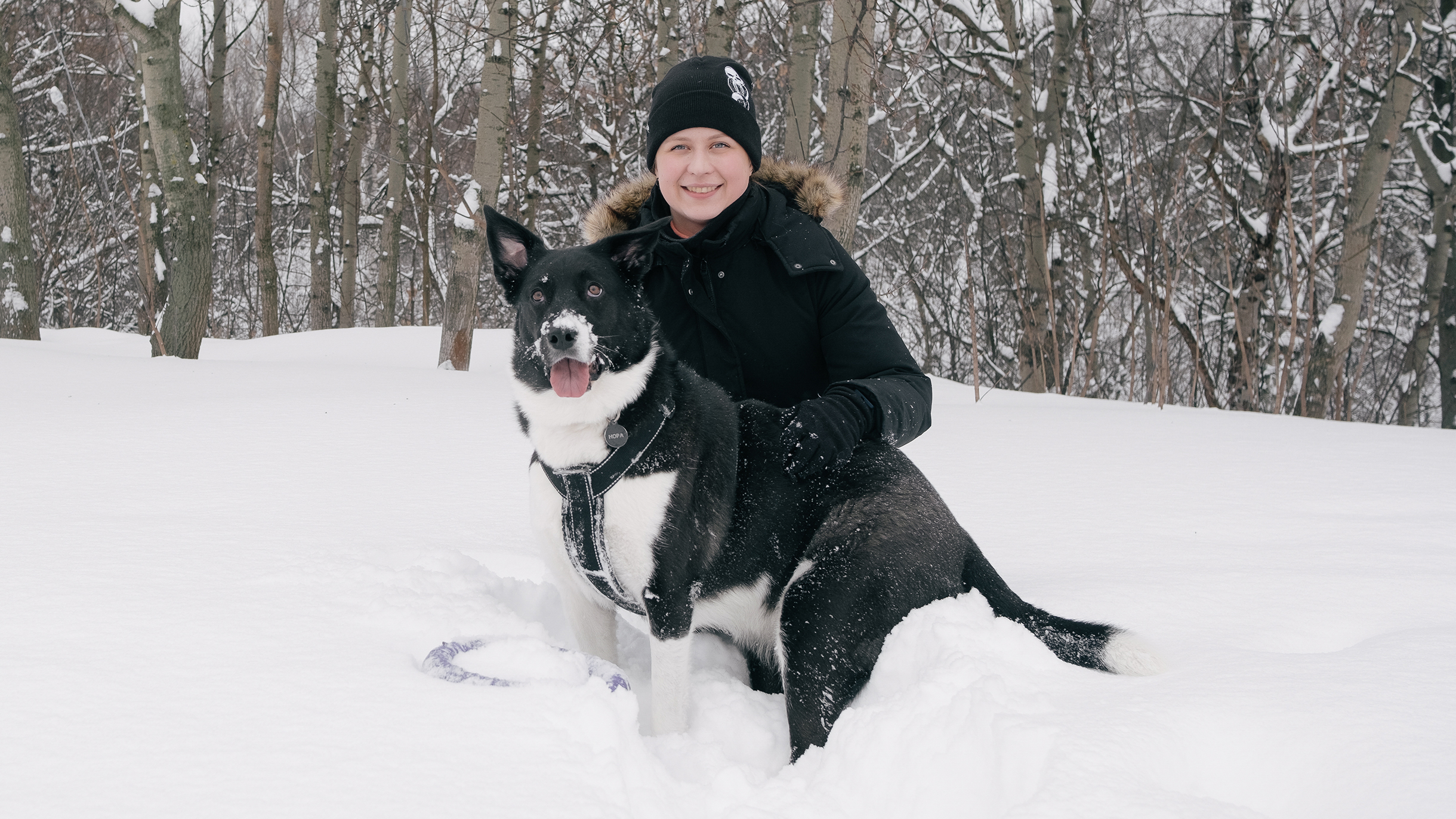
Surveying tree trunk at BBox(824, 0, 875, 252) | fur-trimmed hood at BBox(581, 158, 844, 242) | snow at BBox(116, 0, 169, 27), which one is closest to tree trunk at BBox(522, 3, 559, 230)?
snow at BBox(116, 0, 169, 27)

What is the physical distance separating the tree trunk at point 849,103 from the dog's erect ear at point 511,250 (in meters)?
4.07

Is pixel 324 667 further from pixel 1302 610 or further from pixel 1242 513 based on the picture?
pixel 1242 513

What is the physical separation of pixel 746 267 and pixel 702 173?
337mm

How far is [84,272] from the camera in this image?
1823 centimetres

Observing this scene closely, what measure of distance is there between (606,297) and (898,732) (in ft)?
4.16

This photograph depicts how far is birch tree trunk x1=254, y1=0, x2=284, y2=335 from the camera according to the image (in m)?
12.2

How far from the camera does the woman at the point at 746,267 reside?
2701 millimetres

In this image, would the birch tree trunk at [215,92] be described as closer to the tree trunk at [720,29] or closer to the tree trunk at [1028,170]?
the tree trunk at [720,29]

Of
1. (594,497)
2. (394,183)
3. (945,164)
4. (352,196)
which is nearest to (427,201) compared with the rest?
(394,183)

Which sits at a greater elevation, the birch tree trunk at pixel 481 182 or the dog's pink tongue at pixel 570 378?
the birch tree trunk at pixel 481 182

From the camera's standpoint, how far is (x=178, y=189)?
7520 millimetres

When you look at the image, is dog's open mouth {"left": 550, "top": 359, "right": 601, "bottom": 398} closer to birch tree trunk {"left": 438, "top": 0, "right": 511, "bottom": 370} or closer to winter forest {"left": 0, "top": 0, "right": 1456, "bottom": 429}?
winter forest {"left": 0, "top": 0, "right": 1456, "bottom": 429}

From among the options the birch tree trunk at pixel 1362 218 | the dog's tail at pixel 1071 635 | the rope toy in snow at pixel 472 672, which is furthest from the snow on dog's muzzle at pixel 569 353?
the birch tree trunk at pixel 1362 218

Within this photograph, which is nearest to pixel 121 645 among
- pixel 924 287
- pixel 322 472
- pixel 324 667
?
pixel 324 667
